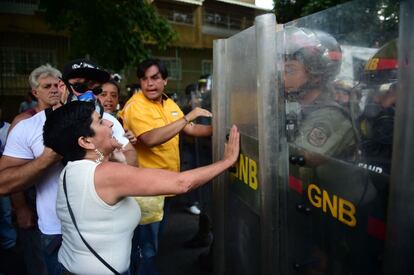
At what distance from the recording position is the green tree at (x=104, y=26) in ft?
24.5

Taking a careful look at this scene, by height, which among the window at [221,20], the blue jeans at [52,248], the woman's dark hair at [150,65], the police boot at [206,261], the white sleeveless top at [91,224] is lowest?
the police boot at [206,261]

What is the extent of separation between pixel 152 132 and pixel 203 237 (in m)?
1.99

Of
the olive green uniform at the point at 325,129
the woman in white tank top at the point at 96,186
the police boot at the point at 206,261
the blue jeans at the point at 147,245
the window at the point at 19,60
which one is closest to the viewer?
the olive green uniform at the point at 325,129

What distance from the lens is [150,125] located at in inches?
114

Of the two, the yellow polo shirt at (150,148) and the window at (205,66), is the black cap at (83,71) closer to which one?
the yellow polo shirt at (150,148)

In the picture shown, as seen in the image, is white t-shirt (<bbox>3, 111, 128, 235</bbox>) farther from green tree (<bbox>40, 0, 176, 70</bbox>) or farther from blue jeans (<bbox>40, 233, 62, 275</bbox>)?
green tree (<bbox>40, 0, 176, 70</bbox>)

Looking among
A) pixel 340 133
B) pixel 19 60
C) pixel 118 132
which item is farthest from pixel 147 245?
pixel 19 60

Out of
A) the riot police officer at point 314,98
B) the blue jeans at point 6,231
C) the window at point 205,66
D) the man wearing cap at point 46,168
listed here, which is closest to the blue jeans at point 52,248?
the man wearing cap at point 46,168

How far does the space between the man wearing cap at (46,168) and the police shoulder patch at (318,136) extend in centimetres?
129

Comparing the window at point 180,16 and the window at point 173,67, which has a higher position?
the window at point 180,16

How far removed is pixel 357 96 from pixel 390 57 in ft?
0.76

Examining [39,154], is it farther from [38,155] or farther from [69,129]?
[69,129]

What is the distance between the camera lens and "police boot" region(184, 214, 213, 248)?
4.34 m

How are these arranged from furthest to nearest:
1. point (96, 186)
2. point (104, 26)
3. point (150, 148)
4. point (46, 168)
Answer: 1. point (104, 26)
2. point (150, 148)
3. point (46, 168)
4. point (96, 186)
